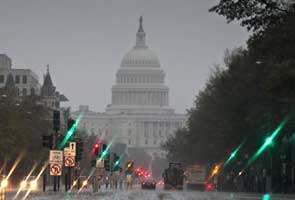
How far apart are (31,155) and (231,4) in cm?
Result: 7510

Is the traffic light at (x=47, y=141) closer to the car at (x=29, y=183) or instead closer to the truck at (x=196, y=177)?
the car at (x=29, y=183)

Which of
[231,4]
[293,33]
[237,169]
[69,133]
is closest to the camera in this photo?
[231,4]

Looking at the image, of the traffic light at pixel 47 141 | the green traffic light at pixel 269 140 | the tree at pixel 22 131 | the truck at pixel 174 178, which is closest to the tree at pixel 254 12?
the traffic light at pixel 47 141

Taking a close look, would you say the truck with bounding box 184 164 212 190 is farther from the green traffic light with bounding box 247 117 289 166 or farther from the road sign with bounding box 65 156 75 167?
the road sign with bounding box 65 156 75 167

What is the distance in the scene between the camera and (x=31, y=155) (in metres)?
119

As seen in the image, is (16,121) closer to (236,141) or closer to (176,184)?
(236,141)

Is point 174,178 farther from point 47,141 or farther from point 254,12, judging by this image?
point 254,12

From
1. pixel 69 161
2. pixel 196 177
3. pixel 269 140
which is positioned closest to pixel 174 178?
pixel 196 177

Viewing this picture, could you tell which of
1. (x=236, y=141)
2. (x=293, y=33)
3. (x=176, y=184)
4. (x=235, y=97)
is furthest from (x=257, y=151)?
(x=293, y=33)

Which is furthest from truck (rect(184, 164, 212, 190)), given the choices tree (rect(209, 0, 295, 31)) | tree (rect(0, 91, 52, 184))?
tree (rect(209, 0, 295, 31))

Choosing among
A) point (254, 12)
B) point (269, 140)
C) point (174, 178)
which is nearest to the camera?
point (254, 12)

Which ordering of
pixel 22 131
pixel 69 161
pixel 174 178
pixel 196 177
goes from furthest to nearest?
1. pixel 196 177
2. pixel 174 178
3. pixel 22 131
4. pixel 69 161

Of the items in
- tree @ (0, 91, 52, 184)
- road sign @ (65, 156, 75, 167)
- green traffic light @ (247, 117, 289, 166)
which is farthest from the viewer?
tree @ (0, 91, 52, 184)

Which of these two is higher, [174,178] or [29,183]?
[174,178]
